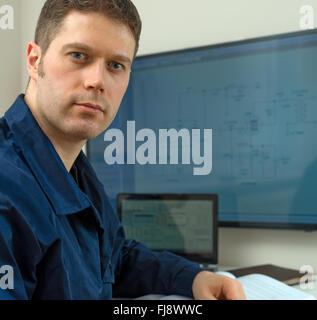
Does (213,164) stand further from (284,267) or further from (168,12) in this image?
(168,12)

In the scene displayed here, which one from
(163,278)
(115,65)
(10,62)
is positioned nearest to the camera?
(115,65)

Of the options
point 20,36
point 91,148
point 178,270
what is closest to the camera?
point 178,270

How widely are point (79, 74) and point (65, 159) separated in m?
0.18

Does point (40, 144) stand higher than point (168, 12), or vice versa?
point (168, 12)

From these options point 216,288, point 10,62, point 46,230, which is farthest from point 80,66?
point 10,62

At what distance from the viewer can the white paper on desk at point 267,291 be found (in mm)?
747

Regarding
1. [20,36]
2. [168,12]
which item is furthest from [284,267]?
[20,36]

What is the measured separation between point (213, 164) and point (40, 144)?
0.75 m

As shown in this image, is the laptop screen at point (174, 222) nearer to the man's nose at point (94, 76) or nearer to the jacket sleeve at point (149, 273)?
the jacket sleeve at point (149, 273)

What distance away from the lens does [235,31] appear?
134cm

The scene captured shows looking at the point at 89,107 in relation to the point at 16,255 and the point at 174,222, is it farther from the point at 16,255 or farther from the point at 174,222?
the point at 174,222

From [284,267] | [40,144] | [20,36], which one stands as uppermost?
[20,36]

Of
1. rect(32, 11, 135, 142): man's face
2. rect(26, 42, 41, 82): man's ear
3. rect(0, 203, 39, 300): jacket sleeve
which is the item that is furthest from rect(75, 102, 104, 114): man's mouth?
rect(0, 203, 39, 300): jacket sleeve
